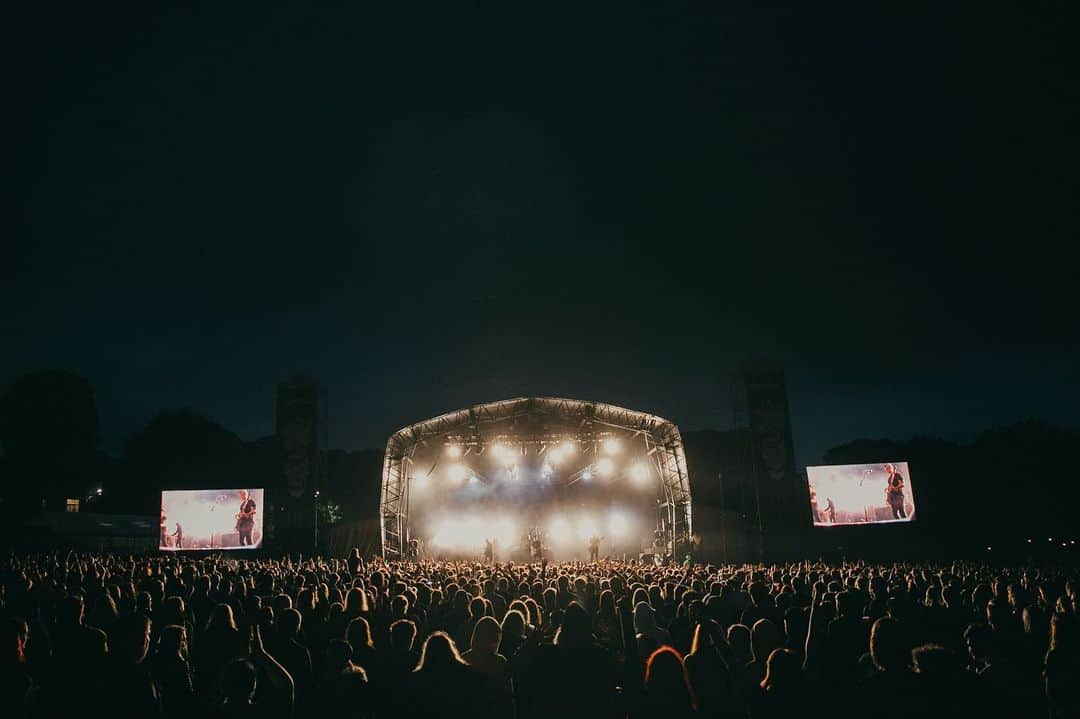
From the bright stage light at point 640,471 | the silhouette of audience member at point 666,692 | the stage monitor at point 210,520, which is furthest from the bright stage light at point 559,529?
the silhouette of audience member at point 666,692

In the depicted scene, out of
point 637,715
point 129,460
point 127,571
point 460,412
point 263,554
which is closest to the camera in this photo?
point 637,715

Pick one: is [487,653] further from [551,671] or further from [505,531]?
[505,531]

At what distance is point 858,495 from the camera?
87.7 ft

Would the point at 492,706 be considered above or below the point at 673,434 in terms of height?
below

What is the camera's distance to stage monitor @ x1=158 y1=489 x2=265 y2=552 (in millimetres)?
27391

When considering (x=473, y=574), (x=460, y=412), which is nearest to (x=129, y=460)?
(x=460, y=412)

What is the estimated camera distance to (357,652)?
16.2 ft

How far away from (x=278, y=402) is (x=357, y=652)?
1101 inches

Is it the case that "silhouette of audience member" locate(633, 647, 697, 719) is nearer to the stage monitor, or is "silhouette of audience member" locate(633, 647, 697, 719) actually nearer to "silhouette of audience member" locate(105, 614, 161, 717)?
Answer: "silhouette of audience member" locate(105, 614, 161, 717)

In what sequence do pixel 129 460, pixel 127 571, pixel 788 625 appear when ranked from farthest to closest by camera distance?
1. pixel 129 460
2. pixel 127 571
3. pixel 788 625

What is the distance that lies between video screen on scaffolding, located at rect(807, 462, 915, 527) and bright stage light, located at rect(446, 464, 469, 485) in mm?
15168

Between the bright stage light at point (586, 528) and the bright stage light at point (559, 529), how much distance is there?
0.59 meters

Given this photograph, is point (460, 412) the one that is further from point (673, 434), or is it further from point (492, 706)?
point (492, 706)

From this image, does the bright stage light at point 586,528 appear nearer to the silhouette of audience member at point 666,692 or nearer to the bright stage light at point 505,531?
the bright stage light at point 505,531
